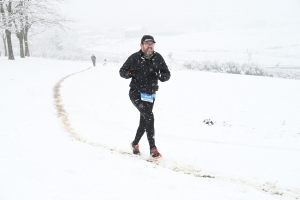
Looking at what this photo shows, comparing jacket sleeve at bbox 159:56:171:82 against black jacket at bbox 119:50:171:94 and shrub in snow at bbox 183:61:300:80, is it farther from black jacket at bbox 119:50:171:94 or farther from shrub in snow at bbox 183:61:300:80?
shrub in snow at bbox 183:61:300:80

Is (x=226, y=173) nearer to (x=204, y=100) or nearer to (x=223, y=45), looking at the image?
(x=204, y=100)

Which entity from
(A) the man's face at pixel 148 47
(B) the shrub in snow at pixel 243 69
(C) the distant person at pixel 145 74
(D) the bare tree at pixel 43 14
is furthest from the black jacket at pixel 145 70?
(B) the shrub in snow at pixel 243 69

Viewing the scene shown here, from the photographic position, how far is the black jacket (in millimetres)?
4531

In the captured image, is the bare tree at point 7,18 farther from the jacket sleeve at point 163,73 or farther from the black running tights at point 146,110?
the jacket sleeve at point 163,73

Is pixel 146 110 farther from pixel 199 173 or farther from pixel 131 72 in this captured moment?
pixel 199 173

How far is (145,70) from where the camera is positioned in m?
4.56

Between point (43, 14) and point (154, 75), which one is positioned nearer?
point (154, 75)

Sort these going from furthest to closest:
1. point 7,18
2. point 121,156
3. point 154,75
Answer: point 7,18, point 121,156, point 154,75

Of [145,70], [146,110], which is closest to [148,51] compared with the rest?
[145,70]

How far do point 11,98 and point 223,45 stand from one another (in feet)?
298

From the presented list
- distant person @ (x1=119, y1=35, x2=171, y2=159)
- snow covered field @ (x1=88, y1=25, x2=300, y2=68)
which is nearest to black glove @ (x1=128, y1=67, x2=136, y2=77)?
distant person @ (x1=119, y1=35, x2=171, y2=159)

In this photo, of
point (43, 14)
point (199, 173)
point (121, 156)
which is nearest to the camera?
point (199, 173)

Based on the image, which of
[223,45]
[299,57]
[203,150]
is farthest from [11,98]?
[223,45]

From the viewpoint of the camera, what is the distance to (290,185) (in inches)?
164
